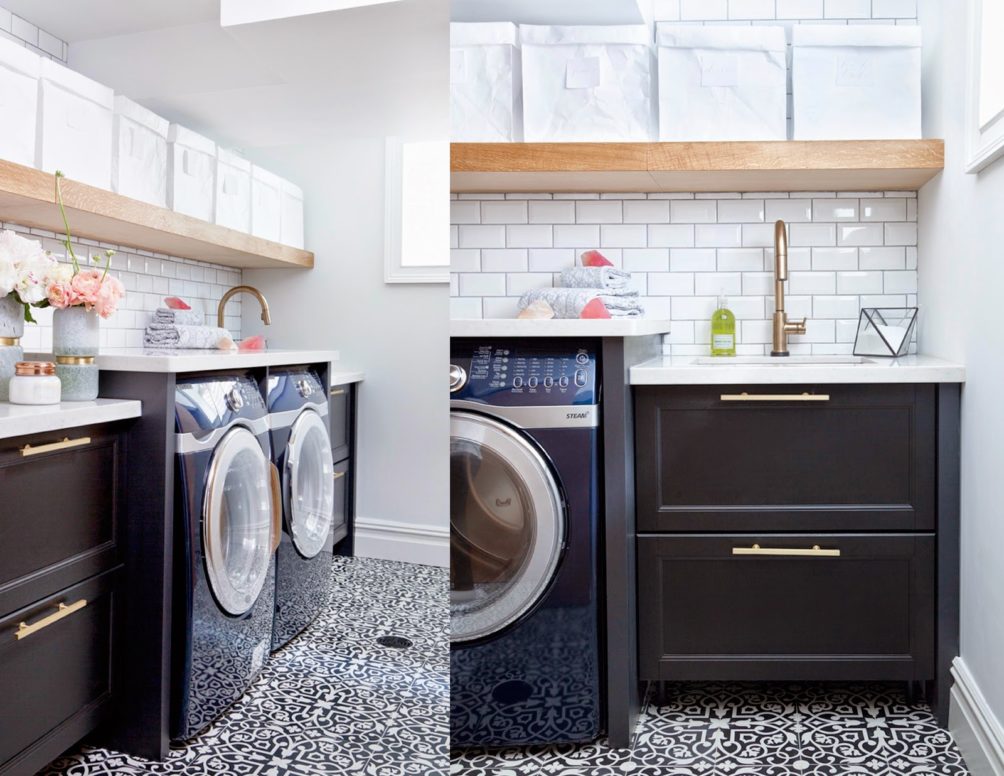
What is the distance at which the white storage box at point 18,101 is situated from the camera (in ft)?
5.46

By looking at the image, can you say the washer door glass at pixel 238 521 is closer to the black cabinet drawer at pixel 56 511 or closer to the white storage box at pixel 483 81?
the black cabinet drawer at pixel 56 511

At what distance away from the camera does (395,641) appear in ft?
A: 7.68

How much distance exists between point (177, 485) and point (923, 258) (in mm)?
2126

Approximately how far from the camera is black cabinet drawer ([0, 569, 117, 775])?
1.55 meters

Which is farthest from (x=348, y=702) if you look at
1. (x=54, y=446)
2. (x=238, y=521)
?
(x=54, y=446)

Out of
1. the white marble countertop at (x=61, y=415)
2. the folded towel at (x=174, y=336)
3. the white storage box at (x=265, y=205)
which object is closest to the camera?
the white marble countertop at (x=61, y=415)

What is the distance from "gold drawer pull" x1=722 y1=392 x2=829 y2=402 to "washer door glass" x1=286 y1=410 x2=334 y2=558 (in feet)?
3.61

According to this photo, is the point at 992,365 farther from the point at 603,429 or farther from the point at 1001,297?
the point at 603,429

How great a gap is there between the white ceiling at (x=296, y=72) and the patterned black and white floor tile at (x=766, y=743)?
1608 millimetres

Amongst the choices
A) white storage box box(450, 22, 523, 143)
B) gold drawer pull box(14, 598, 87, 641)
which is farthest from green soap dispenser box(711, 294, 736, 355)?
gold drawer pull box(14, 598, 87, 641)

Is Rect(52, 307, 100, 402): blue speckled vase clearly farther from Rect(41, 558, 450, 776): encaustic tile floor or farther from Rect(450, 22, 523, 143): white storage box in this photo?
Rect(450, 22, 523, 143): white storage box

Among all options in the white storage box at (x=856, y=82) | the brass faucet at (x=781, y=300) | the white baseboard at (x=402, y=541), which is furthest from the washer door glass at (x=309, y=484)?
the white storage box at (x=856, y=82)

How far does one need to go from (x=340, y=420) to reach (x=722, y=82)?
1.41 m

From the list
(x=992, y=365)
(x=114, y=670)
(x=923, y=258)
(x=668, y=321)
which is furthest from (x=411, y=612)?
(x=923, y=258)
